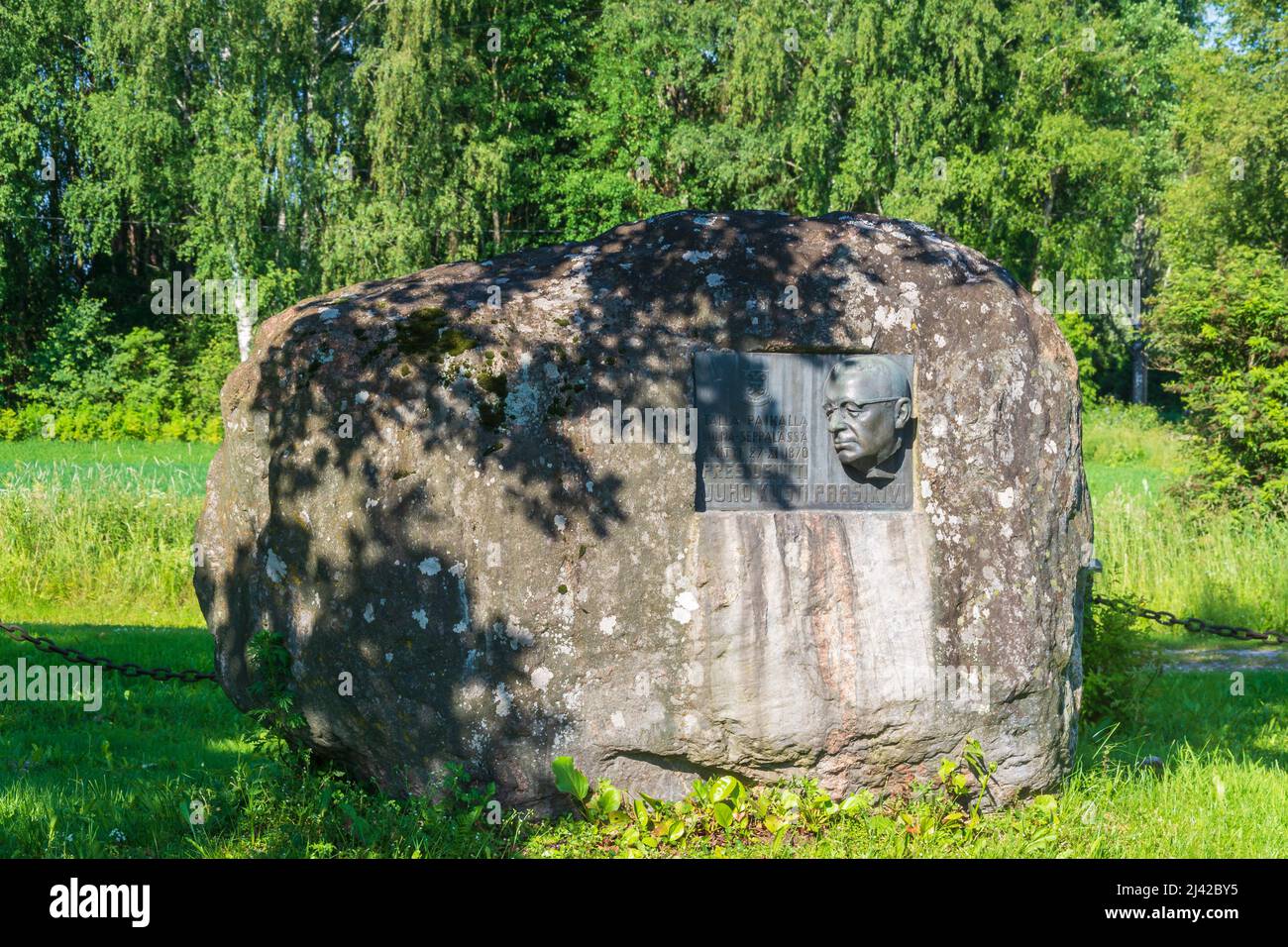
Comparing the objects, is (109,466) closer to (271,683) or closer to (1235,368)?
(271,683)

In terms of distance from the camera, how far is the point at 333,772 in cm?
512

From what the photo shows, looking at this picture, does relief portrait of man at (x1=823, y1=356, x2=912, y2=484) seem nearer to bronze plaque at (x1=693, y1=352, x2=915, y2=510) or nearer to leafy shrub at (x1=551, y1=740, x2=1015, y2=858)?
bronze plaque at (x1=693, y1=352, x2=915, y2=510)

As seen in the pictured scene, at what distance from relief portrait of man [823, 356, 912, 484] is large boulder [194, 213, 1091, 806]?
19mm

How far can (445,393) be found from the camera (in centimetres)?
476

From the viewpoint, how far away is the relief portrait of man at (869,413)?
4.96 metres

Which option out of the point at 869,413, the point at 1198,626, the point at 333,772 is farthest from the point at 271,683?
the point at 1198,626

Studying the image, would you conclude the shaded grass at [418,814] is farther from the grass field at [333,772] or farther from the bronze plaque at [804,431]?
the bronze plaque at [804,431]

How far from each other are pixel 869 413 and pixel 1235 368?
8.67 m

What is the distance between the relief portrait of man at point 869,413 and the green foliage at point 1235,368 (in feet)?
26.1

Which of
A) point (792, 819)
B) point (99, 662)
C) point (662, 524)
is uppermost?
point (662, 524)

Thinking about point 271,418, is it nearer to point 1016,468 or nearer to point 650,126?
point 1016,468

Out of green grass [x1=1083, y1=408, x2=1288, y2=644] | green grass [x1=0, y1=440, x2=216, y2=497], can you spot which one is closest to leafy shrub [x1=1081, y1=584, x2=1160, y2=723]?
green grass [x1=1083, y1=408, x2=1288, y2=644]

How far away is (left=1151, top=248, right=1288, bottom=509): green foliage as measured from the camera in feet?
36.9

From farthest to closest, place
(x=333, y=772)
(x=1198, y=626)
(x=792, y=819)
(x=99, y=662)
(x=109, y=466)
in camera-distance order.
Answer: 1. (x=109, y=466)
2. (x=1198, y=626)
3. (x=99, y=662)
4. (x=333, y=772)
5. (x=792, y=819)
